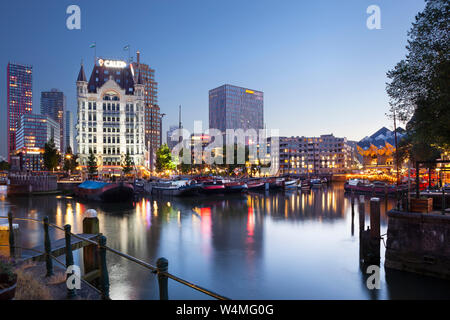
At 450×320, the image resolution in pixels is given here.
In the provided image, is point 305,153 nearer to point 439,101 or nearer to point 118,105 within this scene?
point 118,105

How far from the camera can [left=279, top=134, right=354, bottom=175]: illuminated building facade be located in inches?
7392

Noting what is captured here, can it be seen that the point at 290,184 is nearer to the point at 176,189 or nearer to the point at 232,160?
the point at 232,160

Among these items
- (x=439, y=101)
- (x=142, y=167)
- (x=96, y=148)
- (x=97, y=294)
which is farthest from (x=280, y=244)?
(x=96, y=148)

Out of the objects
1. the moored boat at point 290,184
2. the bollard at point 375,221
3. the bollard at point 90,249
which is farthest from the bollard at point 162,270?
the moored boat at point 290,184

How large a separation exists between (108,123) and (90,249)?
374 feet

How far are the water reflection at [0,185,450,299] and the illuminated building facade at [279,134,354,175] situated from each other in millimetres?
147194

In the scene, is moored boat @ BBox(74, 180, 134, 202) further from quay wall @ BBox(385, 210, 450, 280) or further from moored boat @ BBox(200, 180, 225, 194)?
quay wall @ BBox(385, 210, 450, 280)

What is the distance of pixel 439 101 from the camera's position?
1961 cm

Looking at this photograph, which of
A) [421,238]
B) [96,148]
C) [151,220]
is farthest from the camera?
[96,148]

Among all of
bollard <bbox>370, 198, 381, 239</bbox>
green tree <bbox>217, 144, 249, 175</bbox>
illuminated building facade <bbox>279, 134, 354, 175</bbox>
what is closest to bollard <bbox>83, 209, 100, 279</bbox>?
bollard <bbox>370, 198, 381, 239</bbox>

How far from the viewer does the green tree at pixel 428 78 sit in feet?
64.2

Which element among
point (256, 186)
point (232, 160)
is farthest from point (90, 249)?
point (232, 160)

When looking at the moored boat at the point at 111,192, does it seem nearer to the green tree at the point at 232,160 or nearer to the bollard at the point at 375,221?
the bollard at the point at 375,221
